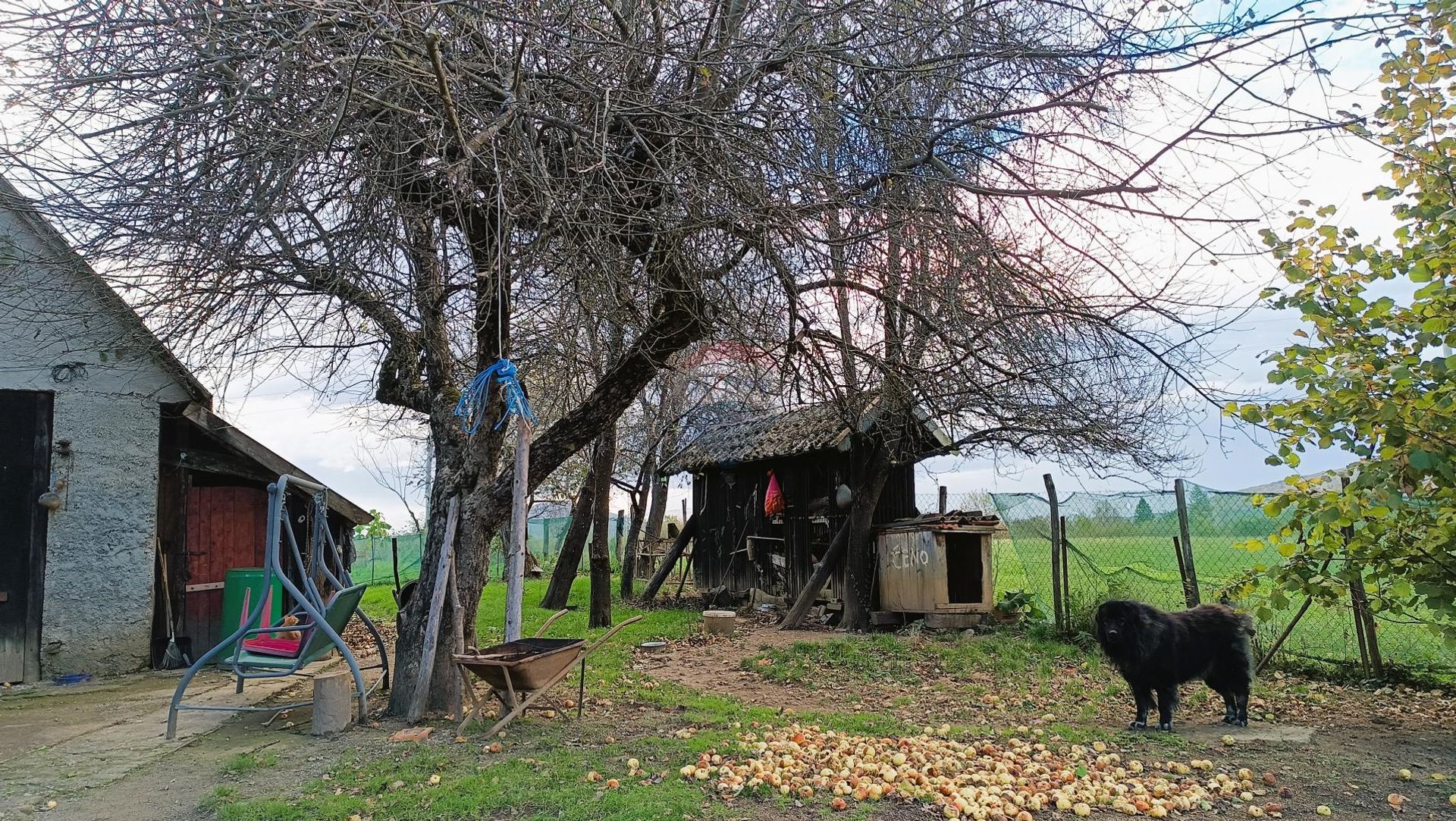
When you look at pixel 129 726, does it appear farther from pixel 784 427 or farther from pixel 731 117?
pixel 784 427

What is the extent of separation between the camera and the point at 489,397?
7.27 metres

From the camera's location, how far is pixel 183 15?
3.91 meters

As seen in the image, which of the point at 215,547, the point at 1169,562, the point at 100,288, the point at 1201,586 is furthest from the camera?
the point at 215,547

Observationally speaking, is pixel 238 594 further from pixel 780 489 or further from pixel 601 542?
pixel 780 489

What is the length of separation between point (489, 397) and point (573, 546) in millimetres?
8526

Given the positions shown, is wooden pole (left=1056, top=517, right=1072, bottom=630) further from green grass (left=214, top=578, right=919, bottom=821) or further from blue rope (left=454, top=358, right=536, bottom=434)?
blue rope (left=454, top=358, right=536, bottom=434)

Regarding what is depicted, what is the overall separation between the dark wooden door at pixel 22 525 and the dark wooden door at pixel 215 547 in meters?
1.54

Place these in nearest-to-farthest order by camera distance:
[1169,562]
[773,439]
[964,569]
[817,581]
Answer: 1. [1169,562]
2. [964,569]
3. [817,581]
4. [773,439]

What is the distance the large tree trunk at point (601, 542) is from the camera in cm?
1415

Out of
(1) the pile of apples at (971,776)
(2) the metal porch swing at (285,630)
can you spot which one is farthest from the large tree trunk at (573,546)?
(1) the pile of apples at (971,776)

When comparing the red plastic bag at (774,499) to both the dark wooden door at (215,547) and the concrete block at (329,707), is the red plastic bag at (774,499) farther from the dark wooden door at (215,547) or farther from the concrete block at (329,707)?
the concrete block at (329,707)

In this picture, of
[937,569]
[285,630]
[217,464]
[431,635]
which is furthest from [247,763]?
[937,569]

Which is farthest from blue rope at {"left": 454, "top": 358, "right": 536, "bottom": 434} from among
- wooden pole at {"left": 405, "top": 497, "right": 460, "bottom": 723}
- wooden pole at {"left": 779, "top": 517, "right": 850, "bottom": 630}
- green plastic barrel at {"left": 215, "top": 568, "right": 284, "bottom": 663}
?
wooden pole at {"left": 779, "top": 517, "right": 850, "bottom": 630}

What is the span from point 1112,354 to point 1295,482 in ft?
4.70
